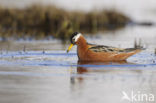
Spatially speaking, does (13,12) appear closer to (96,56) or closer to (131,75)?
(96,56)

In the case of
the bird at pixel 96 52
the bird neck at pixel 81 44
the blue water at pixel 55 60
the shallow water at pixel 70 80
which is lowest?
the shallow water at pixel 70 80

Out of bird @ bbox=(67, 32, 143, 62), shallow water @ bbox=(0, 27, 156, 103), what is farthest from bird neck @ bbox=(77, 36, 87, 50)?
shallow water @ bbox=(0, 27, 156, 103)

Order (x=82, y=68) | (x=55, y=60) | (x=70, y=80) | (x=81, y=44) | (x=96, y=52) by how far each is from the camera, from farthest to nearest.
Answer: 1. (x=55, y=60)
2. (x=81, y=44)
3. (x=96, y=52)
4. (x=82, y=68)
5. (x=70, y=80)

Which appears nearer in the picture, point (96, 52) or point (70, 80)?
point (70, 80)

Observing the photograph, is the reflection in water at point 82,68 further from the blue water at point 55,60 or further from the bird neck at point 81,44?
the bird neck at point 81,44

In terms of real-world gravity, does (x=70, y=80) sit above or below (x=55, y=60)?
below

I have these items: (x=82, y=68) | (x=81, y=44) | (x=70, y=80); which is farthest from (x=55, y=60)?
(x=70, y=80)

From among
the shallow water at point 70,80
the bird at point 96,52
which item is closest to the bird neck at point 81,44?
the bird at point 96,52

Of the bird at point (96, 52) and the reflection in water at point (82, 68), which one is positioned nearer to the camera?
the reflection in water at point (82, 68)

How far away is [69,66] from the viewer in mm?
9984

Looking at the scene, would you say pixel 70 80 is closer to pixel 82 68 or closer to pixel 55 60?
pixel 82 68

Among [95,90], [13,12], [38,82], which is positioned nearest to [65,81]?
[38,82]

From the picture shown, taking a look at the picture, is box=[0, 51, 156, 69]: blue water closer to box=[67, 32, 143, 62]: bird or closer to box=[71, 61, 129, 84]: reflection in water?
box=[71, 61, 129, 84]: reflection in water

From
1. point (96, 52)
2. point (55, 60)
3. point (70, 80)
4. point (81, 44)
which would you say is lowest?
point (70, 80)
